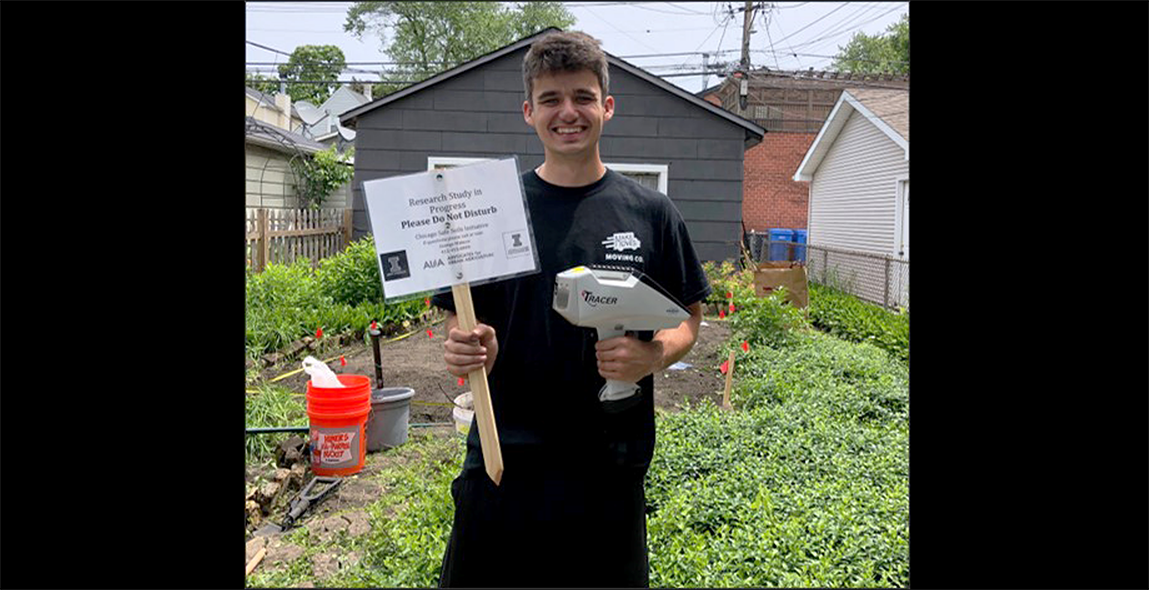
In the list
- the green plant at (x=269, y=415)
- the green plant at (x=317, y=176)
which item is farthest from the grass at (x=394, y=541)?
the green plant at (x=317, y=176)

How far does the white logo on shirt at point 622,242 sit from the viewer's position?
6.26 feet

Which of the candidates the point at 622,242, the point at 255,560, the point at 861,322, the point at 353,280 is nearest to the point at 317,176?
the point at 353,280

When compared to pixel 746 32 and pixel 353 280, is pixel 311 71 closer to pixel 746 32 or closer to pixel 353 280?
pixel 746 32

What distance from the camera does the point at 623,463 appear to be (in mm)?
1929

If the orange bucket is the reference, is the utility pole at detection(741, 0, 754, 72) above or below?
above

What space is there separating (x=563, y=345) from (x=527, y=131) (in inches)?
347

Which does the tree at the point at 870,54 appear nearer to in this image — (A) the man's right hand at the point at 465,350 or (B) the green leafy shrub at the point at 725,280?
(B) the green leafy shrub at the point at 725,280

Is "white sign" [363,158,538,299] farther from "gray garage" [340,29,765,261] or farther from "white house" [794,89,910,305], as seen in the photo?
"white house" [794,89,910,305]

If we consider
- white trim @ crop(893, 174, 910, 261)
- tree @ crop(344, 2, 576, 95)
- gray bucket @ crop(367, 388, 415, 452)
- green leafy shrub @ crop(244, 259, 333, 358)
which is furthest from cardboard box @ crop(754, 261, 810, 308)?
tree @ crop(344, 2, 576, 95)

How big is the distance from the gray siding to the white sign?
869 centimetres

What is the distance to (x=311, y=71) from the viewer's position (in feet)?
132

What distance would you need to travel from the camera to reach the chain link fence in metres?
11.9

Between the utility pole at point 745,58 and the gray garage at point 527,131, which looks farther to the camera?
the utility pole at point 745,58

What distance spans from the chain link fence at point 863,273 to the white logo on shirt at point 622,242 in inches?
361
